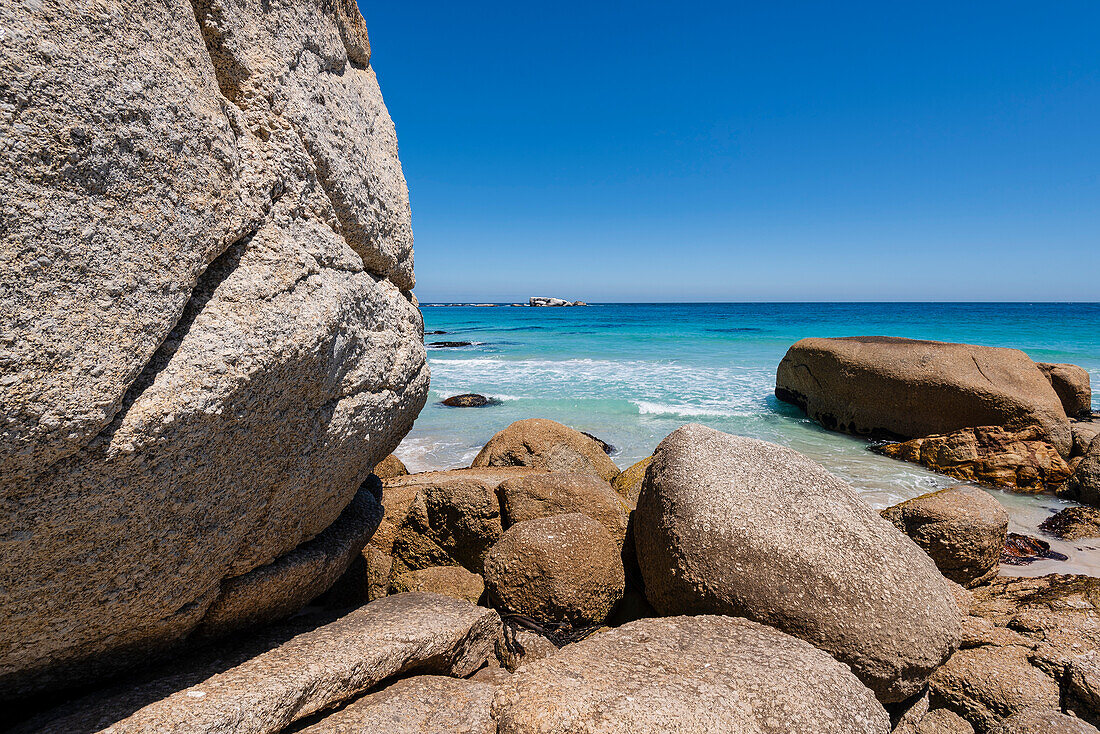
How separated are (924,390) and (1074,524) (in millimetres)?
3276

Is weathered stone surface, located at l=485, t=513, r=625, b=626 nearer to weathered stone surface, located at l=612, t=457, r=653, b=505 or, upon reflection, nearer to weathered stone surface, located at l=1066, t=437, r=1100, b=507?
weathered stone surface, located at l=612, t=457, r=653, b=505

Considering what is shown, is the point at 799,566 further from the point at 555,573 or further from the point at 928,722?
the point at 555,573

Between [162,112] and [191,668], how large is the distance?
186cm

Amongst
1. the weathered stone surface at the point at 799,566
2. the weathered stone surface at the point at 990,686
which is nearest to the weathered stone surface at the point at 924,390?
the weathered stone surface at the point at 990,686

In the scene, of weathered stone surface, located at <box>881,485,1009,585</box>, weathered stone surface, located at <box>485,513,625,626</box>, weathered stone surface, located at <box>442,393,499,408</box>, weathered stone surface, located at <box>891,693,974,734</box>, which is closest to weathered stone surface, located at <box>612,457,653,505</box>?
weathered stone surface, located at <box>485,513,625,626</box>

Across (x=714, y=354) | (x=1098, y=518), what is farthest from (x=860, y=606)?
(x=714, y=354)

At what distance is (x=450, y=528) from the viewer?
11.5 feet

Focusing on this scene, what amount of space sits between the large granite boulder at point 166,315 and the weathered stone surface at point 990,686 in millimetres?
3015

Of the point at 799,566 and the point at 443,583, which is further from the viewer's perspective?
the point at 443,583

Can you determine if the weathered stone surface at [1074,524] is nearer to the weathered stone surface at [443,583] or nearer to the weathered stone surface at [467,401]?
the weathered stone surface at [443,583]

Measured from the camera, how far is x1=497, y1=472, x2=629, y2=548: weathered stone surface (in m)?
3.49

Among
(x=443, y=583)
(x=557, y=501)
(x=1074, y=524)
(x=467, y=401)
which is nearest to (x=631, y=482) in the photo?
(x=557, y=501)

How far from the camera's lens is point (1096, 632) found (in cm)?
267

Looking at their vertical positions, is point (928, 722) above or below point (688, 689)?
below
